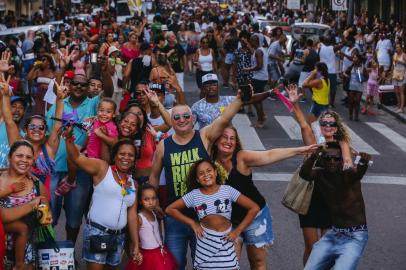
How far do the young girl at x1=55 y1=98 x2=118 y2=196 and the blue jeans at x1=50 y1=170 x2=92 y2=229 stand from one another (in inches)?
3.8

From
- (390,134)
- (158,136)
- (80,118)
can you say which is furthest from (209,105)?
(390,134)

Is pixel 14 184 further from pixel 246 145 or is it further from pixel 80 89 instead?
pixel 246 145

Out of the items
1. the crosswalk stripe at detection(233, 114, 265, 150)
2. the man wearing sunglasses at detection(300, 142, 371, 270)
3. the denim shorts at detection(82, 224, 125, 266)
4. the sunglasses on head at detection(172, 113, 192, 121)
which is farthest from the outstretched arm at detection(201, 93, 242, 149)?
the crosswalk stripe at detection(233, 114, 265, 150)

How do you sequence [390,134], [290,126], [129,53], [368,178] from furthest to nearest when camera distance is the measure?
[290,126] < [390,134] < [129,53] < [368,178]

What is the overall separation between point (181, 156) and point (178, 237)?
26.8 inches

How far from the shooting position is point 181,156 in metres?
7.17

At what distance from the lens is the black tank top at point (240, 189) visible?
7016 mm

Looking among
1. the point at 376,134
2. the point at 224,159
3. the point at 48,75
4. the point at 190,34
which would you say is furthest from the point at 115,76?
the point at 190,34

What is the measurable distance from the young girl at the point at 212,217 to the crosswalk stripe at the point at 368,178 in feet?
19.6

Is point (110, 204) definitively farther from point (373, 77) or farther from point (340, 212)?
point (373, 77)

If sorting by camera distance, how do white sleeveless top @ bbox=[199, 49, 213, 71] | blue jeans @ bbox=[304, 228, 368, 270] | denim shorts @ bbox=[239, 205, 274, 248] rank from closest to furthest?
1. blue jeans @ bbox=[304, 228, 368, 270]
2. denim shorts @ bbox=[239, 205, 274, 248]
3. white sleeveless top @ bbox=[199, 49, 213, 71]

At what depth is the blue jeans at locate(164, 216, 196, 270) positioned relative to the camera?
23.6 feet

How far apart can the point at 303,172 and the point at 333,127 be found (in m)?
0.50

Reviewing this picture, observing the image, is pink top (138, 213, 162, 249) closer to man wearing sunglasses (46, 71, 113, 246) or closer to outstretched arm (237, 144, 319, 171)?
outstretched arm (237, 144, 319, 171)
